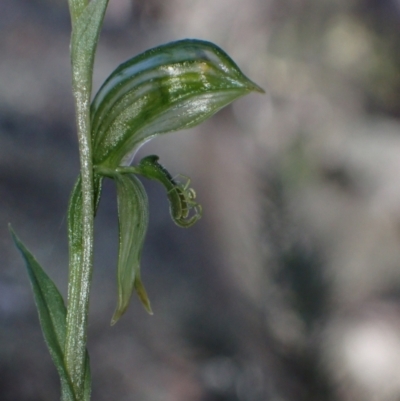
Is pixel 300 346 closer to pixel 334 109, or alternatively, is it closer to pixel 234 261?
pixel 234 261

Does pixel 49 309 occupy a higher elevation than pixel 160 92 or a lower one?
lower

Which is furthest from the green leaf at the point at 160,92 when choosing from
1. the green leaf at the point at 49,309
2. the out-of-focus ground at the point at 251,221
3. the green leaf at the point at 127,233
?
the out-of-focus ground at the point at 251,221

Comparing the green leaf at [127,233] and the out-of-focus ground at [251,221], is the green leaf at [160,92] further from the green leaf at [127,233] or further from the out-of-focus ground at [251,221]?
the out-of-focus ground at [251,221]

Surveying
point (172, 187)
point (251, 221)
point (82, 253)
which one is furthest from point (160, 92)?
point (251, 221)

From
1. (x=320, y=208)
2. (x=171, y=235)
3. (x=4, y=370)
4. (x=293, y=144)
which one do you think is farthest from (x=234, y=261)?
(x=4, y=370)

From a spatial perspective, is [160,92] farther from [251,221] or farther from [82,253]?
[251,221]
